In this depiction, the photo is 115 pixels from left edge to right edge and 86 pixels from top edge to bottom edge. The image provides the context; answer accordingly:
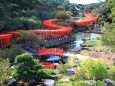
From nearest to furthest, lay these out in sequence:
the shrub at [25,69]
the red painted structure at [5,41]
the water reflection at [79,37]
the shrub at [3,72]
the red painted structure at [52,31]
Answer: the shrub at [3,72] → the shrub at [25,69] → the red painted structure at [5,41] → the red painted structure at [52,31] → the water reflection at [79,37]

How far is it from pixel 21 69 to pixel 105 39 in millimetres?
10913

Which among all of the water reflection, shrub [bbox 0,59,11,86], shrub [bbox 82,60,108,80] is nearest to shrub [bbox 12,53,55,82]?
shrub [bbox 0,59,11,86]

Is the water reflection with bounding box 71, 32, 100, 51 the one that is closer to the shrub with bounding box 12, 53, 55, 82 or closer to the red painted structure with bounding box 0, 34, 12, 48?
the red painted structure with bounding box 0, 34, 12, 48

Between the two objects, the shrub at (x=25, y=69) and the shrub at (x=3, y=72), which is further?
the shrub at (x=25, y=69)

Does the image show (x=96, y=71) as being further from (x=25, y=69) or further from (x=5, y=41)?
(x=5, y=41)

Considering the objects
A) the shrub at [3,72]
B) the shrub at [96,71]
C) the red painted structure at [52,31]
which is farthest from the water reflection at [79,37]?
the shrub at [3,72]

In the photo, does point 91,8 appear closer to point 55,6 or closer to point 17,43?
point 55,6

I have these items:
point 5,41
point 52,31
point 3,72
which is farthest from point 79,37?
point 3,72

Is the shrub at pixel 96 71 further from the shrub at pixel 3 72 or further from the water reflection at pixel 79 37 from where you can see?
the water reflection at pixel 79 37

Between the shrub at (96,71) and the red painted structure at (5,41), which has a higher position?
the shrub at (96,71)

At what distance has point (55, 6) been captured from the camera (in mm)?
50656

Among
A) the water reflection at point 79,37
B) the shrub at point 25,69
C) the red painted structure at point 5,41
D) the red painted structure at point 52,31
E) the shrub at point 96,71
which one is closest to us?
the shrub at point 25,69

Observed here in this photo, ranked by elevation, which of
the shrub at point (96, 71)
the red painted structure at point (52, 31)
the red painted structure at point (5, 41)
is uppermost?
the shrub at point (96, 71)

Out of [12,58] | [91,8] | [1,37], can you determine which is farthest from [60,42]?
[91,8]
